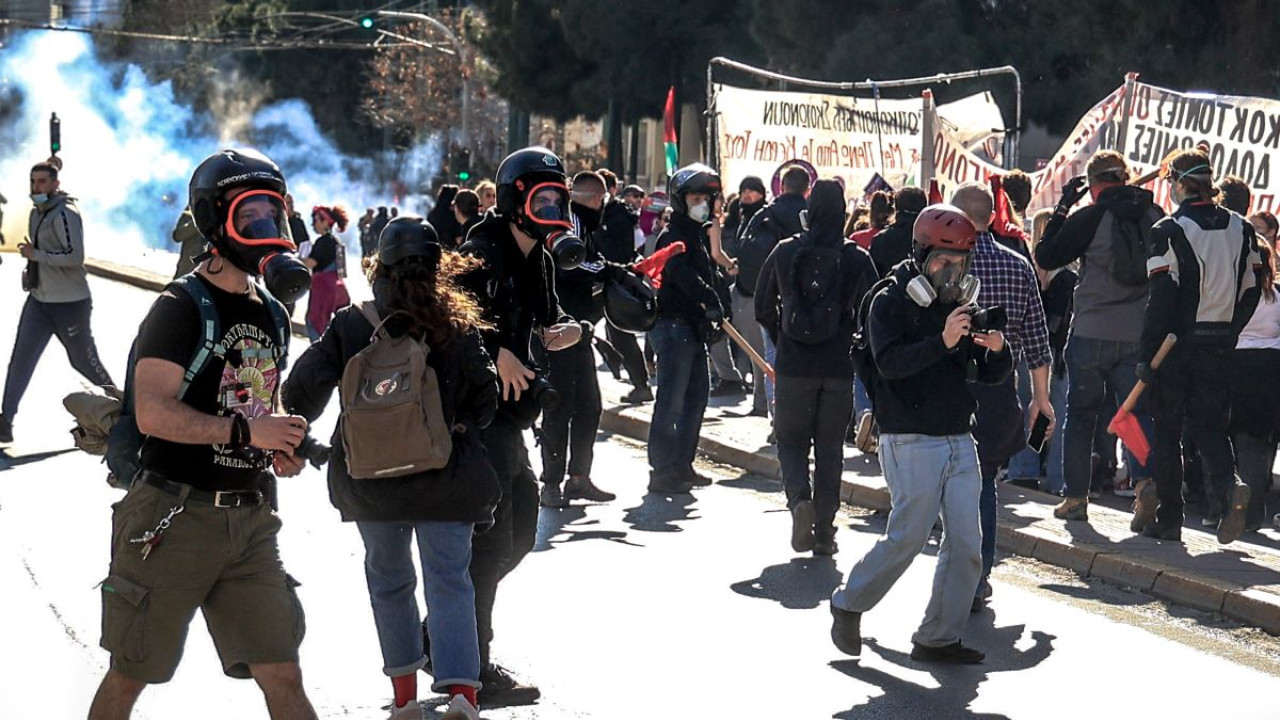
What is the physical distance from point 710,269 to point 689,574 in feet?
9.30

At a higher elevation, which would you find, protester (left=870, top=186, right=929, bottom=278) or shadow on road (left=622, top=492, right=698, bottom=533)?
protester (left=870, top=186, right=929, bottom=278)

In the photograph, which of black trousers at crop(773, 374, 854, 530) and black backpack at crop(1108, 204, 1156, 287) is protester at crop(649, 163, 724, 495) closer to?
black trousers at crop(773, 374, 854, 530)

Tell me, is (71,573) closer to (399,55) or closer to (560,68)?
(560,68)

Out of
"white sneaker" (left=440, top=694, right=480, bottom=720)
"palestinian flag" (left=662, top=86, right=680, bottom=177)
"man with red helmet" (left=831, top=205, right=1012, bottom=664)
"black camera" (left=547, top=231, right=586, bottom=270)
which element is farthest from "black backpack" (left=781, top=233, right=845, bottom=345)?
"palestinian flag" (left=662, top=86, right=680, bottom=177)

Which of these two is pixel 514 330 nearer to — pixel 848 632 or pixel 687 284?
pixel 848 632

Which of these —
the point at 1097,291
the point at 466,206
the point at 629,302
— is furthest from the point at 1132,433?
the point at 466,206

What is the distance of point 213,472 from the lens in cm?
473

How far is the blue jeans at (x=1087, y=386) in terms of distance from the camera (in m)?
9.70

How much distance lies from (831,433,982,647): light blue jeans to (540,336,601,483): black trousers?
10.6 feet

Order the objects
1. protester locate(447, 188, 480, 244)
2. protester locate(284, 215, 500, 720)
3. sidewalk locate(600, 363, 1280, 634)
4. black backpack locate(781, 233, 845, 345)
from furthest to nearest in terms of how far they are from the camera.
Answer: protester locate(447, 188, 480, 244)
black backpack locate(781, 233, 845, 345)
sidewalk locate(600, 363, 1280, 634)
protester locate(284, 215, 500, 720)

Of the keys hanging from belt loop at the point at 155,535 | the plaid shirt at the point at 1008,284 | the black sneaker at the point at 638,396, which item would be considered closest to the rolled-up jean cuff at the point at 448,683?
the keys hanging from belt loop at the point at 155,535

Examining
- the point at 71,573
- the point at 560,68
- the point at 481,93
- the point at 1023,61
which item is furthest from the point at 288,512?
the point at 481,93

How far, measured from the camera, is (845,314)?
8.98 metres

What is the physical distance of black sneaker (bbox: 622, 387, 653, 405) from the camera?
14.4 m
